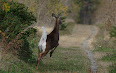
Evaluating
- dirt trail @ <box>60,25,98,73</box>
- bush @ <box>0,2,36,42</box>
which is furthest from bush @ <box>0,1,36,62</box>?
dirt trail @ <box>60,25,98,73</box>

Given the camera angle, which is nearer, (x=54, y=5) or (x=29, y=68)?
(x=29, y=68)

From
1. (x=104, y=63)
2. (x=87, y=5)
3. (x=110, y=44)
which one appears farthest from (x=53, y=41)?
(x=87, y=5)

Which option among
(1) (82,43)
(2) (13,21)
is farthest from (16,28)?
(1) (82,43)

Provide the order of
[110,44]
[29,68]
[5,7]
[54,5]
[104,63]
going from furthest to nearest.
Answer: [54,5], [110,44], [104,63], [29,68], [5,7]

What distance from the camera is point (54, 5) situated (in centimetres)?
2397

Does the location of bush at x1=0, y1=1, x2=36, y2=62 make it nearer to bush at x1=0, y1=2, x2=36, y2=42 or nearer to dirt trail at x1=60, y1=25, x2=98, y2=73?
bush at x1=0, y1=2, x2=36, y2=42

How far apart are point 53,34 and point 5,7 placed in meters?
4.15

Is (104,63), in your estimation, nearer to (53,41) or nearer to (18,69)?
(53,41)

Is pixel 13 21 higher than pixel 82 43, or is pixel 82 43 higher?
pixel 13 21

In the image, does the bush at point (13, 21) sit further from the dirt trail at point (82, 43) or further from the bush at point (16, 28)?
the dirt trail at point (82, 43)

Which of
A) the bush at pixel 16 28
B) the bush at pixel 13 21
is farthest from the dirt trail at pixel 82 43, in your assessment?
the bush at pixel 13 21

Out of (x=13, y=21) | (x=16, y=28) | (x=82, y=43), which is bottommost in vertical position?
(x=82, y=43)

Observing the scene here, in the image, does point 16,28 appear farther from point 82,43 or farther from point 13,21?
point 82,43

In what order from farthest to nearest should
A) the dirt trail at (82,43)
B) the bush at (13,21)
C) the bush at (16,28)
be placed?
the dirt trail at (82,43) → the bush at (13,21) → the bush at (16,28)
